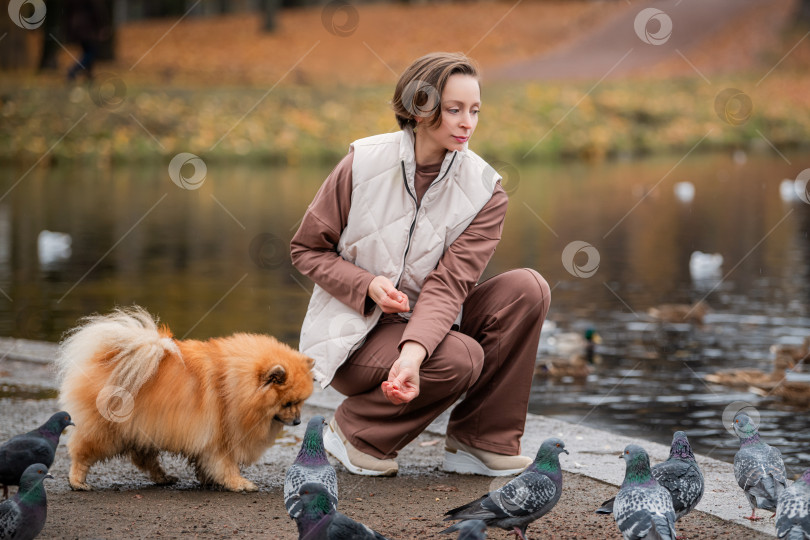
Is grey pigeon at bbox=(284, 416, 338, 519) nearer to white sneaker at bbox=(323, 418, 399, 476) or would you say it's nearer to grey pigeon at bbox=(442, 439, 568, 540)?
grey pigeon at bbox=(442, 439, 568, 540)

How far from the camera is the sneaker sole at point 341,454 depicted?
4262mm

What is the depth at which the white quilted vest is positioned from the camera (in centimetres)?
416

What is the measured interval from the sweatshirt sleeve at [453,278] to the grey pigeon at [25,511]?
1.35 m

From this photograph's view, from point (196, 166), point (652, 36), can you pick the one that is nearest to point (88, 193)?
point (196, 166)

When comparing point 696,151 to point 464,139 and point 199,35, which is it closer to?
point 199,35

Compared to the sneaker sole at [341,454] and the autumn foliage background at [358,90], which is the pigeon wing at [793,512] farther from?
the autumn foliage background at [358,90]

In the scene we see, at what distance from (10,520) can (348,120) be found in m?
19.1

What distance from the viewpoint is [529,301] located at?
4.22 meters

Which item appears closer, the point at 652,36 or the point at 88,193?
the point at 88,193

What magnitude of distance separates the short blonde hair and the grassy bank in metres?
16.2

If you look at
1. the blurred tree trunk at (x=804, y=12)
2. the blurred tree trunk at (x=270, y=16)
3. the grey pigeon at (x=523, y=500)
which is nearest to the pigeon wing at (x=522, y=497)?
the grey pigeon at (x=523, y=500)

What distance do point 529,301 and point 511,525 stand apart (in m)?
1.04

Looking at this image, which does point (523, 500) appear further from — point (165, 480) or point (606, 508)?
point (165, 480)

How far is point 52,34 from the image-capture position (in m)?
24.5
